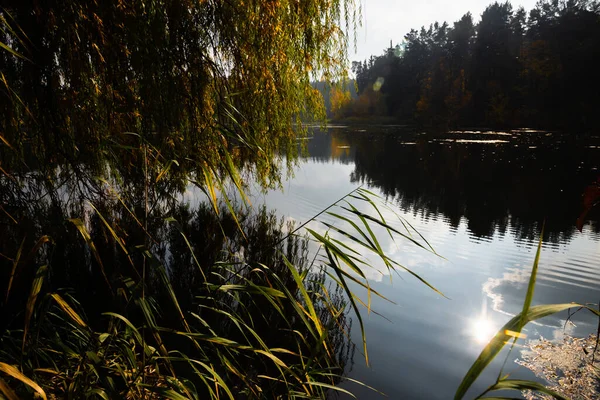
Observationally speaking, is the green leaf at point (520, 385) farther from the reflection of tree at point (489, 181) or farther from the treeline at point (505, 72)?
the treeline at point (505, 72)

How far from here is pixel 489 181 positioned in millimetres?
12070

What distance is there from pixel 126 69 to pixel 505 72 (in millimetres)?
41902

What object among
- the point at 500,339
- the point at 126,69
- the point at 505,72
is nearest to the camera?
the point at 500,339

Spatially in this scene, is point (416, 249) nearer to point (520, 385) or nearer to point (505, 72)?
point (520, 385)

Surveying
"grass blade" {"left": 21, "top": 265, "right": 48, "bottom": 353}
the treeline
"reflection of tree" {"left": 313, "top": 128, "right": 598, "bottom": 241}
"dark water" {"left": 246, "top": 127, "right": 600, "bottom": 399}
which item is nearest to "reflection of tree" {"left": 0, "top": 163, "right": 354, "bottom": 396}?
"grass blade" {"left": 21, "top": 265, "right": 48, "bottom": 353}

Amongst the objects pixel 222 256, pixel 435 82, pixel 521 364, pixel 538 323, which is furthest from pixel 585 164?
pixel 435 82

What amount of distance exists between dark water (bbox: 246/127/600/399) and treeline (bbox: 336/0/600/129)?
1964 cm

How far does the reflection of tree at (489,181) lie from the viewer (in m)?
8.35

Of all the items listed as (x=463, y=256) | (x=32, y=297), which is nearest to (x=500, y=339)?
(x=32, y=297)

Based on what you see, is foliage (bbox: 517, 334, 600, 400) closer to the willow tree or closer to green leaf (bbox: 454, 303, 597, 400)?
green leaf (bbox: 454, 303, 597, 400)

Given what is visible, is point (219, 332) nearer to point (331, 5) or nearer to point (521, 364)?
point (521, 364)

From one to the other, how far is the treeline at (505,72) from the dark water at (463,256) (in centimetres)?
1964

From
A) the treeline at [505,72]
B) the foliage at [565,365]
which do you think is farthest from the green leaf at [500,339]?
the treeline at [505,72]

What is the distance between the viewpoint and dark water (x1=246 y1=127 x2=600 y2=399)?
3401mm
